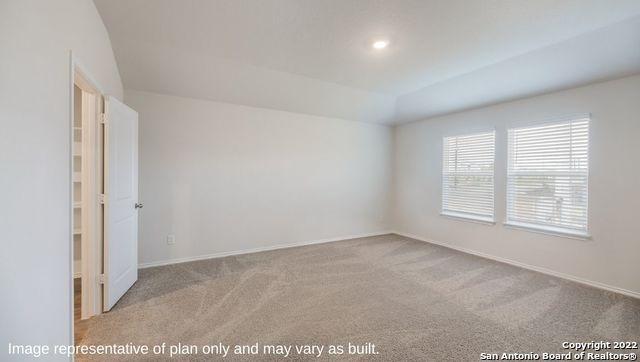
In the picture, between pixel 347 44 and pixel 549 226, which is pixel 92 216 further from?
pixel 549 226

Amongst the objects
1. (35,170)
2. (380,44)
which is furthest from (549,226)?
(35,170)

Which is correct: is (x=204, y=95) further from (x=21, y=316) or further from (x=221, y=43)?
(x=21, y=316)

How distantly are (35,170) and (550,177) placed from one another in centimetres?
496

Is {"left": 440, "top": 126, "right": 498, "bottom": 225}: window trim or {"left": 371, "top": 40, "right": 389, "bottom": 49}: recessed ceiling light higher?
{"left": 371, "top": 40, "right": 389, "bottom": 49}: recessed ceiling light

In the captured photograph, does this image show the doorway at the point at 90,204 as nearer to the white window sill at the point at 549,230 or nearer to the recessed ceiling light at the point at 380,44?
the recessed ceiling light at the point at 380,44

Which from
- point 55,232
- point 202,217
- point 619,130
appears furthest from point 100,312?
point 619,130

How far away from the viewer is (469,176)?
175 inches

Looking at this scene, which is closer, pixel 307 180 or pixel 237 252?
pixel 237 252

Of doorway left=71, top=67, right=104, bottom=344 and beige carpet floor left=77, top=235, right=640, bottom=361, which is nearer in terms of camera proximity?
beige carpet floor left=77, top=235, right=640, bottom=361

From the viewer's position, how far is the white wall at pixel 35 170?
1142 mm

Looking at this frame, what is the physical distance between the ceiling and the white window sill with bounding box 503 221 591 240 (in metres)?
1.80

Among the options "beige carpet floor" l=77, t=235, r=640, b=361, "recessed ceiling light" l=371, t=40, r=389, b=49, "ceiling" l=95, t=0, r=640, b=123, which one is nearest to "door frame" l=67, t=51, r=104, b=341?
"beige carpet floor" l=77, t=235, r=640, b=361

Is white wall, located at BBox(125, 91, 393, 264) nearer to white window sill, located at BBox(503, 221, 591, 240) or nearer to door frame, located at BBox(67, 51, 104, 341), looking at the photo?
door frame, located at BBox(67, 51, 104, 341)

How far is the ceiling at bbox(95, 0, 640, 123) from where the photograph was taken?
2188 mm
